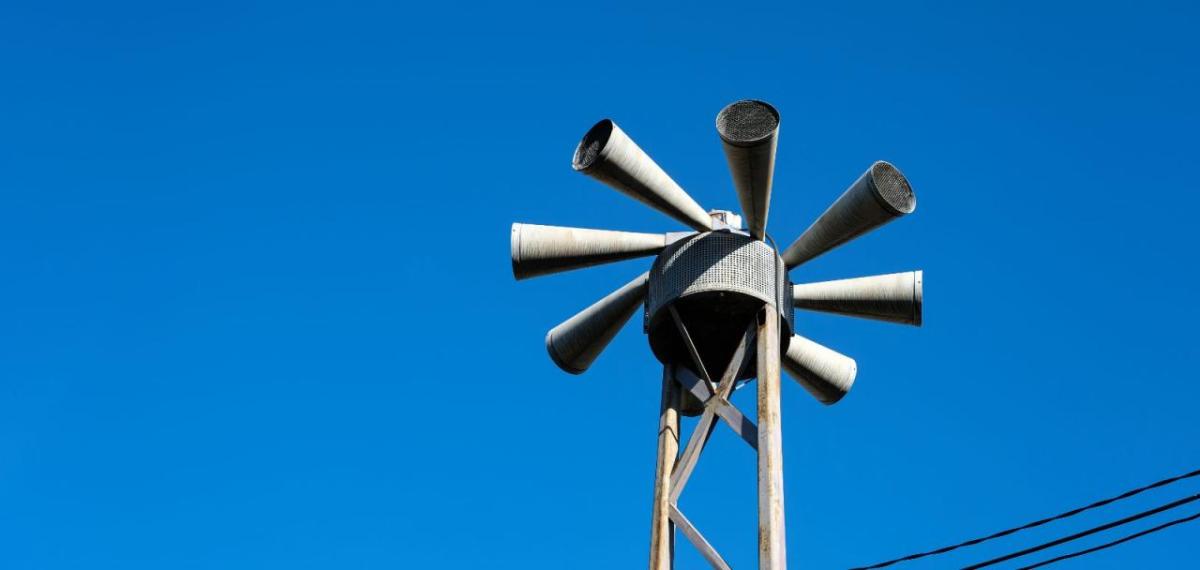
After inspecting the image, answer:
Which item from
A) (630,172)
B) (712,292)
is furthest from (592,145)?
(712,292)

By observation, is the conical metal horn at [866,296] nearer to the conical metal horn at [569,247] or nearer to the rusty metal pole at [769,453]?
the rusty metal pole at [769,453]

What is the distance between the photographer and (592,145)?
13.1m

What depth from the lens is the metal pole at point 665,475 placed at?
1230 cm

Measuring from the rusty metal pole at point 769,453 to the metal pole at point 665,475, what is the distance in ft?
2.76

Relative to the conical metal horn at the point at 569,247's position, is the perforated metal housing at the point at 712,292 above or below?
below

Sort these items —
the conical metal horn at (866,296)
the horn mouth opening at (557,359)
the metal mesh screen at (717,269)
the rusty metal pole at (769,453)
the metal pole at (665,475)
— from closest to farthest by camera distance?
the rusty metal pole at (769,453) < the metal pole at (665,475) < the metal mesh screen at (717,269) < the conical metal horn at (866,296) < the horn mouth opening at (557,359)

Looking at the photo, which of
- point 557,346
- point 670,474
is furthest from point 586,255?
point 670,474

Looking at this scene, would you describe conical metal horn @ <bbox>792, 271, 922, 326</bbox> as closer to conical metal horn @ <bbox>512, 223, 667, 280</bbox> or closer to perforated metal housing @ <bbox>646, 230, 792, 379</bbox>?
perforated metal housing @ <bbox>646, 230, 792, 379</bbox>

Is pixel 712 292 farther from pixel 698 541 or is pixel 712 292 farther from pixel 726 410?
pixel 698 541

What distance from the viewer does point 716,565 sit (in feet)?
39.4

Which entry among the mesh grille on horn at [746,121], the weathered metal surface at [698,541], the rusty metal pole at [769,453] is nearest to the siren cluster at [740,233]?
the mesh grille on horn at [746,121]

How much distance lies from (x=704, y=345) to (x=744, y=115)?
1900 millimetres

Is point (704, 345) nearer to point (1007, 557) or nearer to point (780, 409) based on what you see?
point (780, 409)

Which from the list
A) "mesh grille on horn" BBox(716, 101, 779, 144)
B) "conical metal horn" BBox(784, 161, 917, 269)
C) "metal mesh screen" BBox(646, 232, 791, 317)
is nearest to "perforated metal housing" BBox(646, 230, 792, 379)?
"metal mesh screen" BBox(646, 232, 791, 317)
